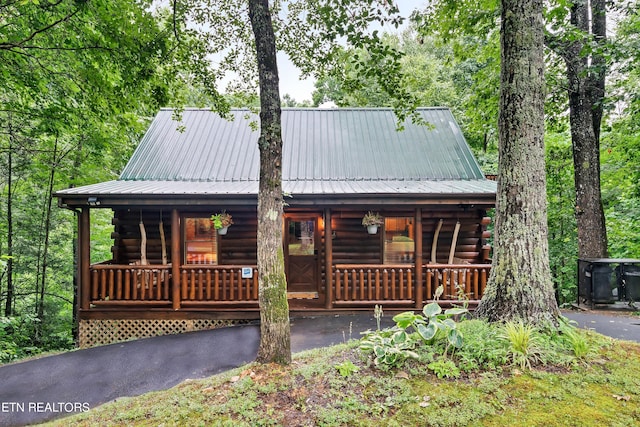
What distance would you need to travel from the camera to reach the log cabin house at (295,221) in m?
6.88

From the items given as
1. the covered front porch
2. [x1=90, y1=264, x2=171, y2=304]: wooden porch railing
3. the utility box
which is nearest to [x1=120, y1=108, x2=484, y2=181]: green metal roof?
the covered front porch

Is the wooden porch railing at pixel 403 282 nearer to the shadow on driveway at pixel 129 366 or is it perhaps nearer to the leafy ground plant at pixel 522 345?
the shadow on driveway at pixel 129 366

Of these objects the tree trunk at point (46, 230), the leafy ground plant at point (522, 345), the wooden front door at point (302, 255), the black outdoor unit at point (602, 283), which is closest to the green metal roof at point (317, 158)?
the wooden front door at point (302, 255)

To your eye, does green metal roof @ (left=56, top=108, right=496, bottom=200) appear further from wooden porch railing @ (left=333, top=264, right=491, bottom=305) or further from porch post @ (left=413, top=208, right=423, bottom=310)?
wooden porch railing @ (left=333, top=264, right=491, bottom=305)

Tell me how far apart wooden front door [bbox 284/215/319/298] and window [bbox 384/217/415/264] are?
6.65ft

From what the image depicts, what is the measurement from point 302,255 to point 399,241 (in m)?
2.79

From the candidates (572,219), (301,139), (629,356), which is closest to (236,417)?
(629,356)

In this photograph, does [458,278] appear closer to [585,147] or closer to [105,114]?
[585,147]

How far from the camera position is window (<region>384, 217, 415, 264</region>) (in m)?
8.88

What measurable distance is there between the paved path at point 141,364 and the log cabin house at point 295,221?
2.69 ft

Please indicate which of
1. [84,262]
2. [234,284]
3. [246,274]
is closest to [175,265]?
[234,284]

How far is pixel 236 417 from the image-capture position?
2.79m

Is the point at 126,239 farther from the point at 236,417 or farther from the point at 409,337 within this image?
the point at 409,337

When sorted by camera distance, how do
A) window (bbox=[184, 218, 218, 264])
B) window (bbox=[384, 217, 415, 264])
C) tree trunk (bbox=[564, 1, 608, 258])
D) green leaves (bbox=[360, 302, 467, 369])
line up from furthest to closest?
window (bbox=[384, 217, 415, 264]) → window (bbox=[184, 218, 218, 264]) → tree trunk (bbox=[564, 1, 608, 258]) → green leaves (bbox=[360, 302, 467, 369])
